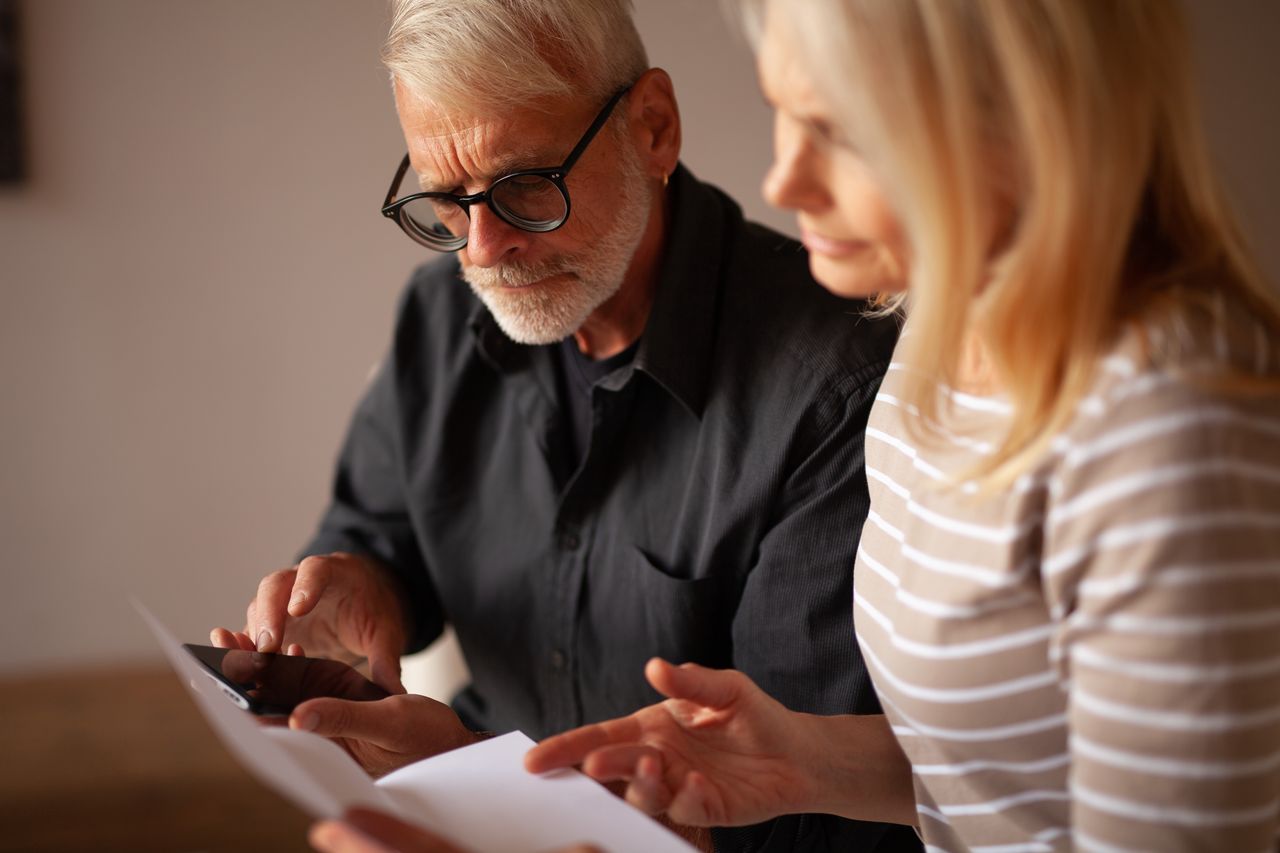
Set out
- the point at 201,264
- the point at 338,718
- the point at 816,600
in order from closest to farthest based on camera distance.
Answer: the point at 338,718
the point at 816,600
the point at 201,264

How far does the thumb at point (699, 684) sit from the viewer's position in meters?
0.88

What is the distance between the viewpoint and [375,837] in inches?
29.2

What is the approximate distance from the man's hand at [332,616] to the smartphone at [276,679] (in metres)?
0.06

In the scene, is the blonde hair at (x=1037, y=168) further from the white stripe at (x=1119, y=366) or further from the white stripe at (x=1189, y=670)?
the white stripe at (x=1189, y=670)

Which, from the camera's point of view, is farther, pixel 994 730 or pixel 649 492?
pixel 649 492

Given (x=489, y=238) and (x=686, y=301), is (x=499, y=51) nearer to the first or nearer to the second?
(x=489, y=238)

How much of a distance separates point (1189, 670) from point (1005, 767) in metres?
0.23

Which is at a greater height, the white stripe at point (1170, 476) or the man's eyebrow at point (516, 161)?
the man's eyebrow at point (516, 161)

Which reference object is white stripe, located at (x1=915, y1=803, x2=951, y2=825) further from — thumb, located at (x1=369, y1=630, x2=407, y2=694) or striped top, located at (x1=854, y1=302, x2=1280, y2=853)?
thumb, located at (x1=369, y1=630, x2=407, y2=694)

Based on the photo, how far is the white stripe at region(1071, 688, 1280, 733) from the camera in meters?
0.68

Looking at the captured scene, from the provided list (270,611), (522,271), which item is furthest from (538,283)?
(270,611)

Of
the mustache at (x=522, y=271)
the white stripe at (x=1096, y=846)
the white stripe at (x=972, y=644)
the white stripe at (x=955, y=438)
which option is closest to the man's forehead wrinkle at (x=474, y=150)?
the mustache at (x=522, y=271)

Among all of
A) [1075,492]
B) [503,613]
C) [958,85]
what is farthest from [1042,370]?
[503,613]

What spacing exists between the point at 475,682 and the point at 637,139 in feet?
2.62
